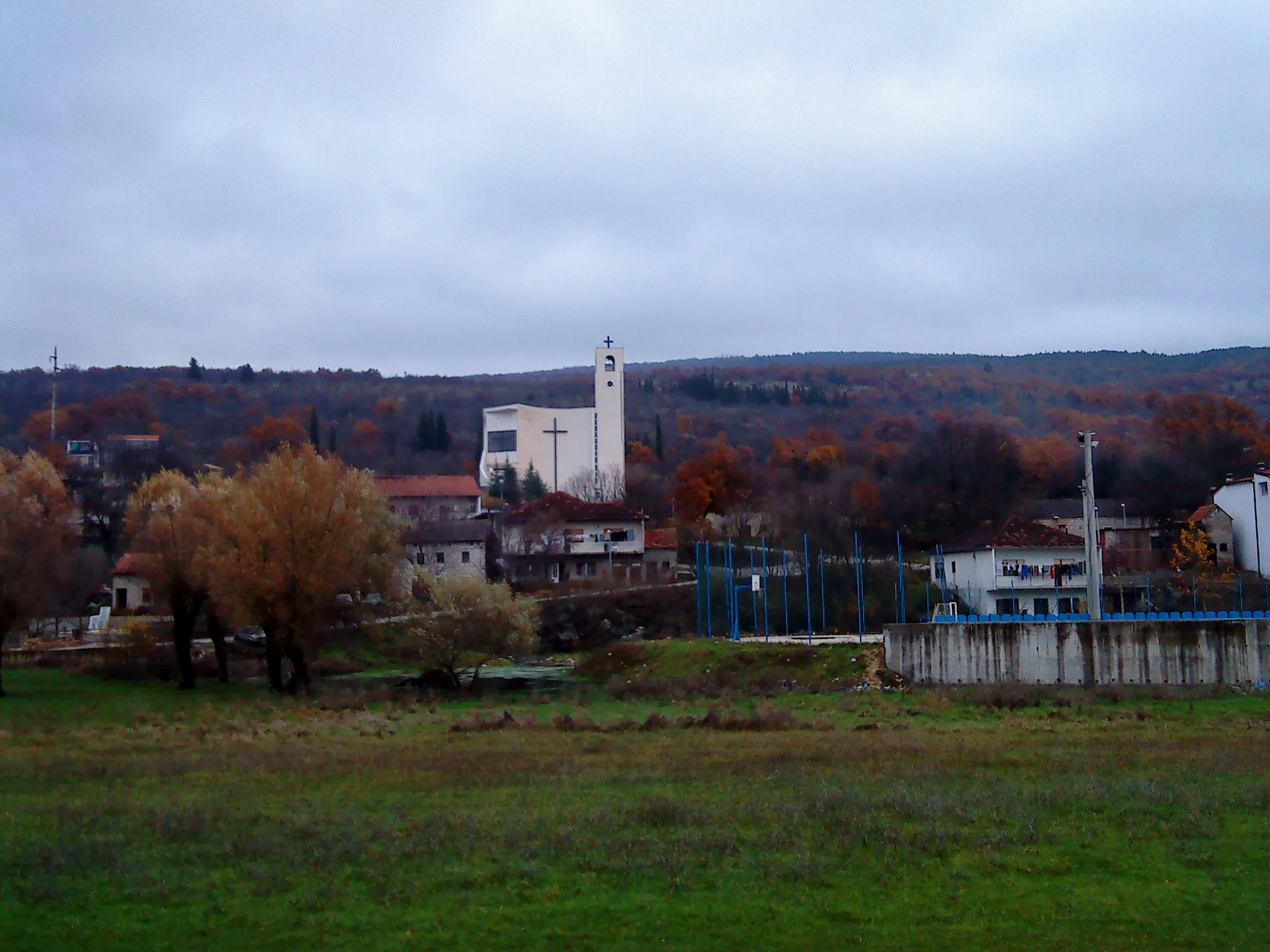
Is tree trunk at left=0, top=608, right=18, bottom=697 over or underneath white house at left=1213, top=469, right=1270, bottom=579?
underneath

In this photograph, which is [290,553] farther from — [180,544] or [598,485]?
[598,485]

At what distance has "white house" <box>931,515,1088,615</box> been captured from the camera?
60.1m

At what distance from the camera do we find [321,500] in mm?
45406

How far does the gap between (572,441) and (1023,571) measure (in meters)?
59.1

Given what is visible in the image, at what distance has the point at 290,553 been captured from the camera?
44781 mm

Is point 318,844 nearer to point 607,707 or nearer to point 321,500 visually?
point 607,707

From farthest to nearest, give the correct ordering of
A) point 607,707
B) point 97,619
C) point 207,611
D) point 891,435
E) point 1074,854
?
point 891,435
point 97,619
point 207,611
point 607,707
point 1074,854

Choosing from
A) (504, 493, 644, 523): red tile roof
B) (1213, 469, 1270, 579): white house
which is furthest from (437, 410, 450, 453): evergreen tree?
(1213, 469, 1270, 579): white house

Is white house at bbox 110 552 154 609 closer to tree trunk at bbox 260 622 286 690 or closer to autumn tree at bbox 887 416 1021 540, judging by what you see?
tree trunk at bbox 260 622 286 690

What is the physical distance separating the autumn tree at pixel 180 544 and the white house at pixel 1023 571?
3236 cm

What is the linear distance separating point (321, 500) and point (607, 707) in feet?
51.9

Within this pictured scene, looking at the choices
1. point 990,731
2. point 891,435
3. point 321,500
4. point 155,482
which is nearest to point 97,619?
point 155,482

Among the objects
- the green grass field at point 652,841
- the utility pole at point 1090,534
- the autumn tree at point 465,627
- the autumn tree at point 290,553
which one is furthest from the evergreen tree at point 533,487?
the green grass field at point 652,841

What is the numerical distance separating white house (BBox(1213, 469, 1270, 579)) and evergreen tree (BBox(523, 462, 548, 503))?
5534 cm
